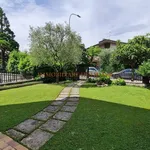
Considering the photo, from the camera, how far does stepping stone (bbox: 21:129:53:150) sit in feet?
8.68

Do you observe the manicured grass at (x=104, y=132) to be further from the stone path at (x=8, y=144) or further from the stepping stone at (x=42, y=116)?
the stepping stone at (x=42, y=116)

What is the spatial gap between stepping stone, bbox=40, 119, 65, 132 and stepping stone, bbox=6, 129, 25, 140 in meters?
0.48

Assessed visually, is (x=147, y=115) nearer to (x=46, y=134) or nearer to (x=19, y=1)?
(x=46, y=134)

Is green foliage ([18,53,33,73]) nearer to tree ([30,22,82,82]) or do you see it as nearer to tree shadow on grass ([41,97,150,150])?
→ tree ([30,22,82,82])

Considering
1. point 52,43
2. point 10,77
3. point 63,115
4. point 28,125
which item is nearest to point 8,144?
point 28,125

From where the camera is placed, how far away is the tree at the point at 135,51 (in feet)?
37.6

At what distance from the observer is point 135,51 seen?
11.4 metres

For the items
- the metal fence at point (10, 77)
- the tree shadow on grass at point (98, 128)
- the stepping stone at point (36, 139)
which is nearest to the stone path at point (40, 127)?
the stepping stone at point (36, 139)

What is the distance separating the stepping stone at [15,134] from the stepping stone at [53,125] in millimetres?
481

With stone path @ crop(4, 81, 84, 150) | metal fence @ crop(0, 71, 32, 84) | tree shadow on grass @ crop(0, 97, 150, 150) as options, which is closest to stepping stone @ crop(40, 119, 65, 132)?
stone path @ crop(4, 81, 84, 150)

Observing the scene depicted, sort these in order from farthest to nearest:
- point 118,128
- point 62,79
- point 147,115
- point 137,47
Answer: point 62,79 < point 137,47 < point 147,115 < point 118,128

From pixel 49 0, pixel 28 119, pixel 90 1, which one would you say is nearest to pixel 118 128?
pixel 28 119

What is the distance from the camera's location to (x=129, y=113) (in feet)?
14.2

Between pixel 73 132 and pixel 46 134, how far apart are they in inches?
21.7
